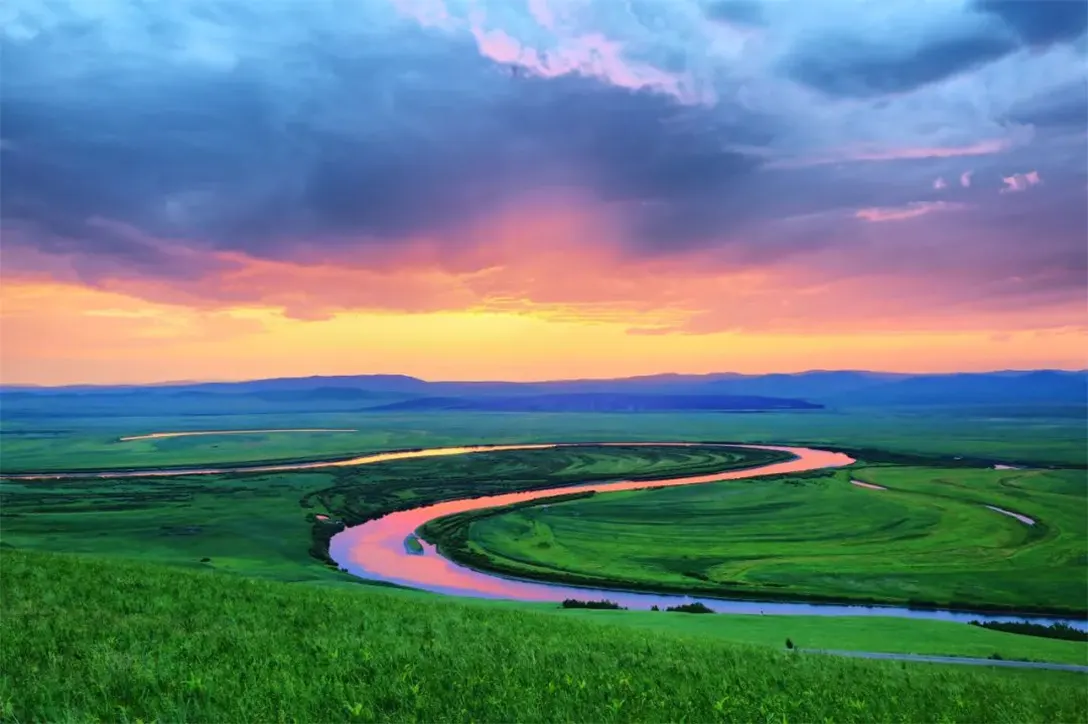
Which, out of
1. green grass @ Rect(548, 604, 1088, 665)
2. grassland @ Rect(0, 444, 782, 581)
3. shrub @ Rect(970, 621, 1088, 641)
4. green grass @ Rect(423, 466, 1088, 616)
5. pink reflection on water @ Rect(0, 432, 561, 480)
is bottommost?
pink reflection on water @ Rect(0, 432, 561, 480)

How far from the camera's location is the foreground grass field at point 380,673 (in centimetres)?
766

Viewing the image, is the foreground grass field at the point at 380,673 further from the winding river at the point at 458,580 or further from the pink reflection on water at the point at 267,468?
the pink reflection on water at the point at 267,468

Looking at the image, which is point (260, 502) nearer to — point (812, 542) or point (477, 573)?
point (477, 573)

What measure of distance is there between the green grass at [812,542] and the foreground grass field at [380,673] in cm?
3633

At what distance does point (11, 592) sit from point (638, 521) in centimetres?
6374

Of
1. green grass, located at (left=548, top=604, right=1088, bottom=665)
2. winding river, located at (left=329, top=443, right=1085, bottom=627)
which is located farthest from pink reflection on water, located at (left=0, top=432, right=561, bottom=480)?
green grass, located at (left=548, top=604, right=1088, bottom=665)

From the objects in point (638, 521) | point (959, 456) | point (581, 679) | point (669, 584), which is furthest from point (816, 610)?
point (959, 456)

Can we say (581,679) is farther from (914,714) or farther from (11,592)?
(11,592)

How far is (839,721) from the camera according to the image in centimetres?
920

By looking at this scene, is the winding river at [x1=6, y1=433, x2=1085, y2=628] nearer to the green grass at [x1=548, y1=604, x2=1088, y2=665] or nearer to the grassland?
the grassland

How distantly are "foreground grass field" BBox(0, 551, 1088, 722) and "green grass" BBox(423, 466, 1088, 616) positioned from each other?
119ft

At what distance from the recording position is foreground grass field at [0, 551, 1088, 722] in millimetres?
7660

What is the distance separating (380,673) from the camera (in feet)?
29.6

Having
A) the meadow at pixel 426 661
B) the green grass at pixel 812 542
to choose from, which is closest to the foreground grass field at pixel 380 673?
the meadow at pixel 426 661
